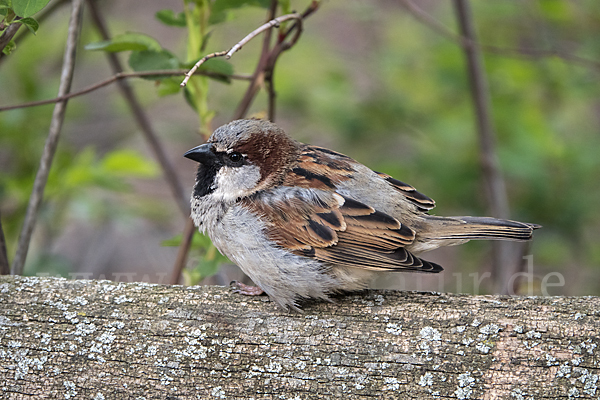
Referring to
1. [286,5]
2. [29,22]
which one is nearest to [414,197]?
[286,5]

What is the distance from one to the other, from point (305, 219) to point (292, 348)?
0.74 metres

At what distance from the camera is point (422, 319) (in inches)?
81.0

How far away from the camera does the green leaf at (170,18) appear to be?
8.79 ft

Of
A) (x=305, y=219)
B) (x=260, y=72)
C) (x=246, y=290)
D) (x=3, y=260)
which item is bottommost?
(x=3, y=260)

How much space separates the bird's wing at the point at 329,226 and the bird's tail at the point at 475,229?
17cm

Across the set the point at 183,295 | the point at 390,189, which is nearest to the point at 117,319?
the point at 183,295

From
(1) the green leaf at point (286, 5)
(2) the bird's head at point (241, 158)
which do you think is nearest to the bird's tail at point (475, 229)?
(2) the bird's head at point (241, 158)

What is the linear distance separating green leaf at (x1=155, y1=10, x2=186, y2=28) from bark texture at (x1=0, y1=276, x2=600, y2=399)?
4.24 ft

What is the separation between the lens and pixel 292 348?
2018mm

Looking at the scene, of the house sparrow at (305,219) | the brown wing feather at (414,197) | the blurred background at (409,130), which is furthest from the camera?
the blurred background at (409,130)

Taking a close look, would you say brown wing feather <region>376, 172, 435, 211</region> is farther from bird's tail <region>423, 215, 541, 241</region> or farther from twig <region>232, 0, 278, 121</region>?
twig <region>232, 0, 278, 121</region>

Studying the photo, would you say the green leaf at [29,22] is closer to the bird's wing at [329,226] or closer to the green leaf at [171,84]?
the green leaf at [171,84]

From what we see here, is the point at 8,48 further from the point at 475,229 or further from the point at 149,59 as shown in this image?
the point at 475,229

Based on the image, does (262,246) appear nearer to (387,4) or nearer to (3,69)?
Result: (3,69)
